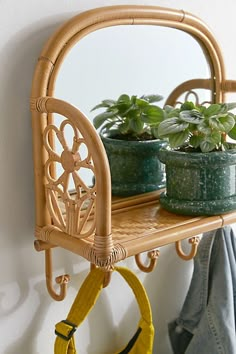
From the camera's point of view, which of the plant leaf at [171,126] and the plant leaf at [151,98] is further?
the plant leaf at [151,98]

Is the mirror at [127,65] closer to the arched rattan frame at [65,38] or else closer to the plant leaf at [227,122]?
the arched rattan frame at [65,38]

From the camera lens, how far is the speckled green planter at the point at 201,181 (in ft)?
2.78

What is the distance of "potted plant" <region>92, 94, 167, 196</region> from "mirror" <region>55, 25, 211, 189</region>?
0.03 meters

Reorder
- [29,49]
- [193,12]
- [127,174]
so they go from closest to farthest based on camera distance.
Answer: [29,49]
[127,174]
[193,12]

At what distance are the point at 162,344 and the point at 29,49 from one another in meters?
0.62

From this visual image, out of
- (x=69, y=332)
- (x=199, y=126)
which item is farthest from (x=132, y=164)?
(x=69, y=332)

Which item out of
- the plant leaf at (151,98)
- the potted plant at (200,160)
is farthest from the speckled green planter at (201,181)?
the plant leaf at (151,98)

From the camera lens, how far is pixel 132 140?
95 cm

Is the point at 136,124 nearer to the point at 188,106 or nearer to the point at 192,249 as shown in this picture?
the point at 188,106

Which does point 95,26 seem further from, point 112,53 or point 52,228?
point 52,228

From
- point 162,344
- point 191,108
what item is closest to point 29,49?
point 191,108

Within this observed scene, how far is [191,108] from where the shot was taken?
0.87 meters

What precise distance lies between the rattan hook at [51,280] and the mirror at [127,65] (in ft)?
0.43

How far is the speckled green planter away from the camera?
0.85m
